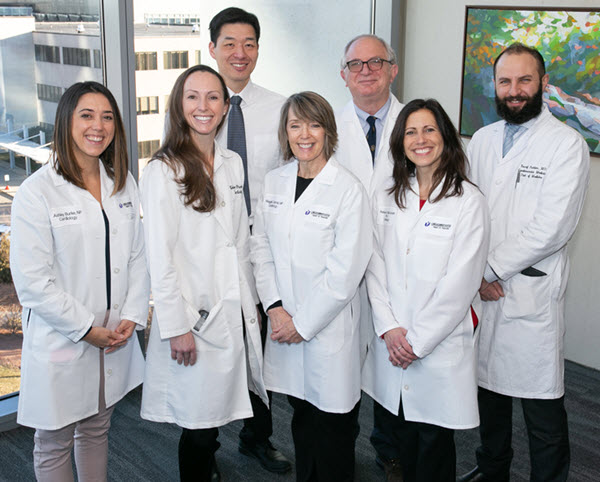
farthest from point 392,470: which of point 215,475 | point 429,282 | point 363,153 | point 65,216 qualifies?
point 65,216

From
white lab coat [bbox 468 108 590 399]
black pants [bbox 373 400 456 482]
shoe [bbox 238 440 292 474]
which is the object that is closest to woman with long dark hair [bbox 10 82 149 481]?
shoe [bbox 238 440 292 474]

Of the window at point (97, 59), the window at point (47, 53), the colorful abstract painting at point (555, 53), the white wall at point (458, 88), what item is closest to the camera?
the window at point (47, 53)

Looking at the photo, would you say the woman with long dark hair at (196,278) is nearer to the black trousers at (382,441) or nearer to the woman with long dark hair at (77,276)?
the woman with long dark hair at (77,276)

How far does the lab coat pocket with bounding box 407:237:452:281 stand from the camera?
7.26ft

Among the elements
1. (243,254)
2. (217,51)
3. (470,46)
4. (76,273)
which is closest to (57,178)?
(76,273)

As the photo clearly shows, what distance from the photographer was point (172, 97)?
7.60 feet

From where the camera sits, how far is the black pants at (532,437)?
2.44 meters

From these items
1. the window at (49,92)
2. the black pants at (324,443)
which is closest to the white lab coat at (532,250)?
the black pants at (324,443)

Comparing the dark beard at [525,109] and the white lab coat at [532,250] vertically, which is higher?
the dark beard at [525,109]

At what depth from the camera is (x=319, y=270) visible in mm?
2332

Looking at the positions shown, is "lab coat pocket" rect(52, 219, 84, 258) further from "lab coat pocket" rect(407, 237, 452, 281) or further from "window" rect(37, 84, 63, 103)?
"window" rect(37, 84, 63, 103)

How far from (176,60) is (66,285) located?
1.73 m

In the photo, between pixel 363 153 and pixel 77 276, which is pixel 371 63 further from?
pixel 77 276

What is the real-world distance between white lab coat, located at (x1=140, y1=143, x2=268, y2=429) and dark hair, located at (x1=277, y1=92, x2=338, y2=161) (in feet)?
0.81
